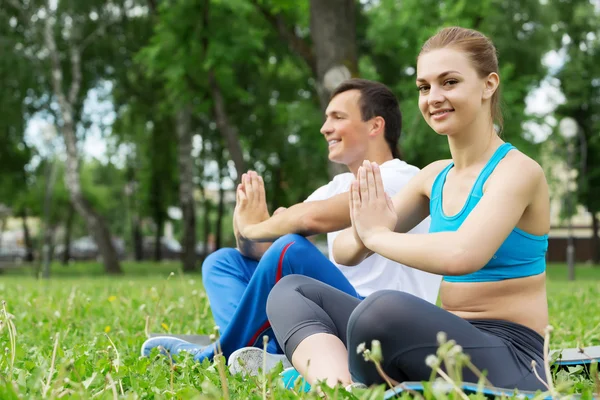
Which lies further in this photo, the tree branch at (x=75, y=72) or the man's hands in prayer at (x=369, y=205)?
the tree branch at (x=75, y=72)

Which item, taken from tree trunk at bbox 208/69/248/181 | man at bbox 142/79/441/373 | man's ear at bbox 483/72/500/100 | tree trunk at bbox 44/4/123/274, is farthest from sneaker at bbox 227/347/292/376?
tree trunk at bbox 44/4/123/274

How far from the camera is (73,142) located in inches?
805

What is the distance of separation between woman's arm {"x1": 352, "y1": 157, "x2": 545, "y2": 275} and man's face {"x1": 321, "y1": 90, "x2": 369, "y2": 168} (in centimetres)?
152

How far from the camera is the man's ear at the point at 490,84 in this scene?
2.73m

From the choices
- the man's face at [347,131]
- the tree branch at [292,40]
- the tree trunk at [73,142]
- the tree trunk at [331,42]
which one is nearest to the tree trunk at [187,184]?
the tree trunk at [73,142]

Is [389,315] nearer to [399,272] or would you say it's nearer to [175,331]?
[399,272]

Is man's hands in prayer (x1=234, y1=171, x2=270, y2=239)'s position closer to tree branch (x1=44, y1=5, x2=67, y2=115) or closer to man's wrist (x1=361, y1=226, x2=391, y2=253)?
man's wrist (x1=361, y1=226, x2=391, y2=253)

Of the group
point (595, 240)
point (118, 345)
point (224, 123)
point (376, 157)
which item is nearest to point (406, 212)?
point (376, 157)

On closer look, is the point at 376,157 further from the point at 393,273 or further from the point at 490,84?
the point at 490,84

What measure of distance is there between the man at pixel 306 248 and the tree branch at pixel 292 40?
31.7 feet

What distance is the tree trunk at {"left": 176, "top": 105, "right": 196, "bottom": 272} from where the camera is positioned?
75.3ft

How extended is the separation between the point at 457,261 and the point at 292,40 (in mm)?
12305

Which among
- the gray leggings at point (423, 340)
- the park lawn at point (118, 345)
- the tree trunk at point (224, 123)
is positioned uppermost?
the tree trunk at point (224, 123)

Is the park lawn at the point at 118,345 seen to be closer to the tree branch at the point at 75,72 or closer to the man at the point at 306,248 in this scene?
the man at the point at 306,248
